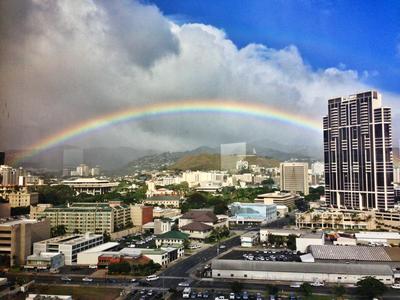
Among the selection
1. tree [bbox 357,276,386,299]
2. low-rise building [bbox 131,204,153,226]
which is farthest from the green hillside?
tree [bbox 357,276,386,299]

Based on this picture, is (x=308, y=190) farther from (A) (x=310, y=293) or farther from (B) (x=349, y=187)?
(A) (x=310, y=293)

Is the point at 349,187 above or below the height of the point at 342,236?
above

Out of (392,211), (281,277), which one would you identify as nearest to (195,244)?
(281,277)

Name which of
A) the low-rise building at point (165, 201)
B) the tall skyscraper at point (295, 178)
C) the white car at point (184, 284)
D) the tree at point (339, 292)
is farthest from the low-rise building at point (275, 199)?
the tree at point (339, 292)

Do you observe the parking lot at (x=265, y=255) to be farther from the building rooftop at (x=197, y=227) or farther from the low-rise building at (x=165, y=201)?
the low-rise building at (x=165, y=201)

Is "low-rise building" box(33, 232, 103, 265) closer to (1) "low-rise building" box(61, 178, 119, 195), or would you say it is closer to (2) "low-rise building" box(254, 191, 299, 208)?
(2) "low-rise building" box(254, 191, 299, 208)

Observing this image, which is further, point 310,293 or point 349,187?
point 349,187

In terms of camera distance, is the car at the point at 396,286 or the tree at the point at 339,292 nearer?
the tree at the point at 339,292
